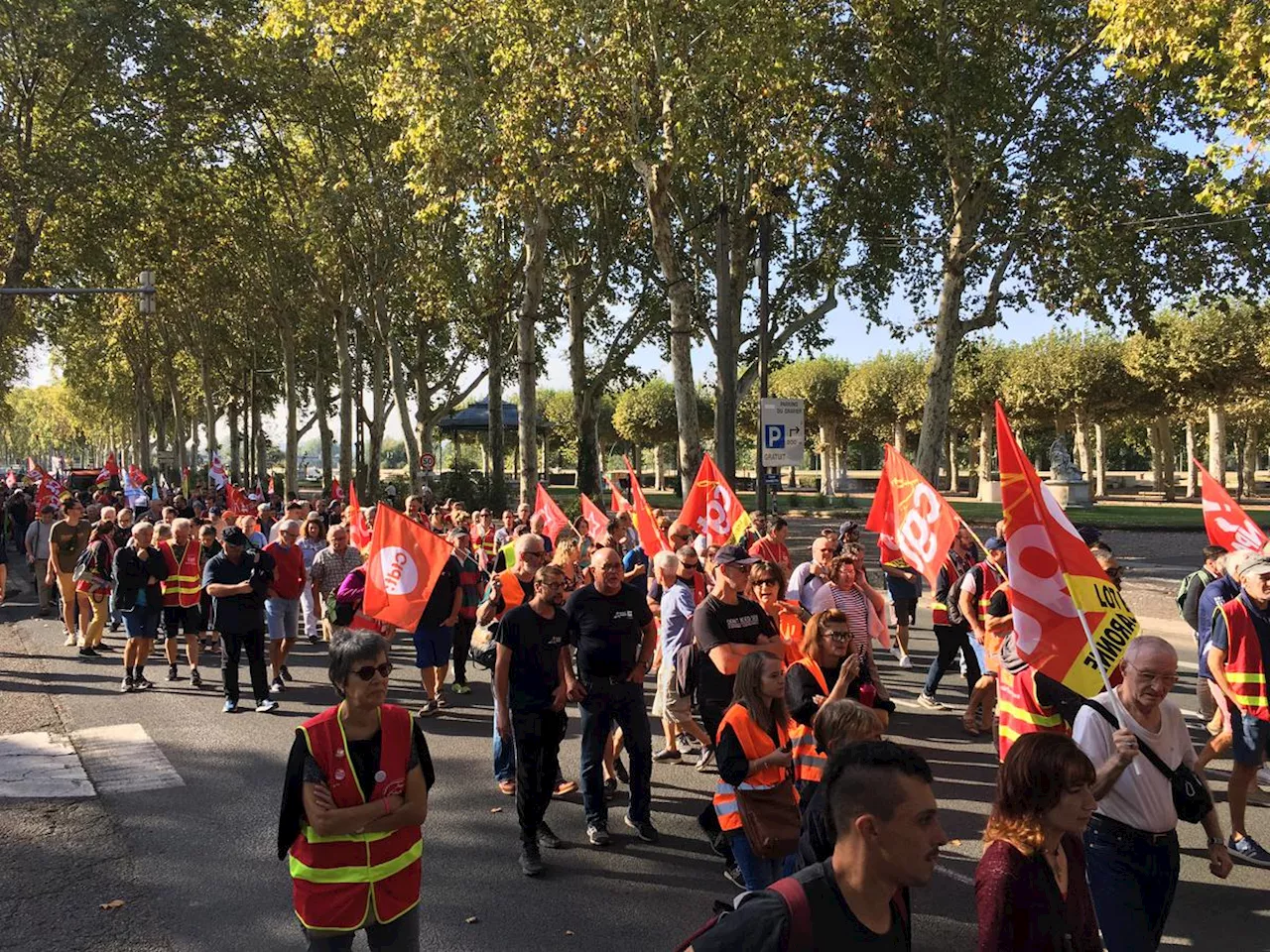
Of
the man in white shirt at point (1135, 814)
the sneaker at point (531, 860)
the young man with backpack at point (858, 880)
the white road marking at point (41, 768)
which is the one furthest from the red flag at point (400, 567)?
the young man with backpack at point (858, 880)

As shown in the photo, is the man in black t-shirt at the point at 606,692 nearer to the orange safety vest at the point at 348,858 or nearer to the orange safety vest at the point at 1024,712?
the orange safety vest at the point at 1024,712

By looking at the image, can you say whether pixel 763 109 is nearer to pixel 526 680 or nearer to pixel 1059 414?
pixel 526 680

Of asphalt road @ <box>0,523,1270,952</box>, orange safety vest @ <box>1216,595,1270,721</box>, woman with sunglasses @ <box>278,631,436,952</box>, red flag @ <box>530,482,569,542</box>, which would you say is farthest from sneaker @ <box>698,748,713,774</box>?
woman with sunglasses @ <box>278,631,436,952</box>

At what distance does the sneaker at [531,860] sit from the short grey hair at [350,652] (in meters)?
2.37

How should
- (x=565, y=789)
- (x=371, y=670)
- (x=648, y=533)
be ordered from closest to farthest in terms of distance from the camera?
(x=371, y=670), (x=565, y=789), (x=648, y=533)

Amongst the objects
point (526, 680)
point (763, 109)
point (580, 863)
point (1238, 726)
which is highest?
point (763, 109)

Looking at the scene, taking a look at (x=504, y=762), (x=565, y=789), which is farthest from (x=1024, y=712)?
(x=504, y=762)

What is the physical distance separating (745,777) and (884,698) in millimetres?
1397

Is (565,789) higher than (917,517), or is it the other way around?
(917,517)

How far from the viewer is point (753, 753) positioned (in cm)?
421

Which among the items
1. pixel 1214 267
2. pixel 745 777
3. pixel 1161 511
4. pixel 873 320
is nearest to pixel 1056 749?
pixel 745 777

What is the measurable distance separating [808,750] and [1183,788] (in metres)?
1.51

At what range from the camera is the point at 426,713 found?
30.0 ft

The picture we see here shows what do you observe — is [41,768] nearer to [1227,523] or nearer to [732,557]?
[732,557]
